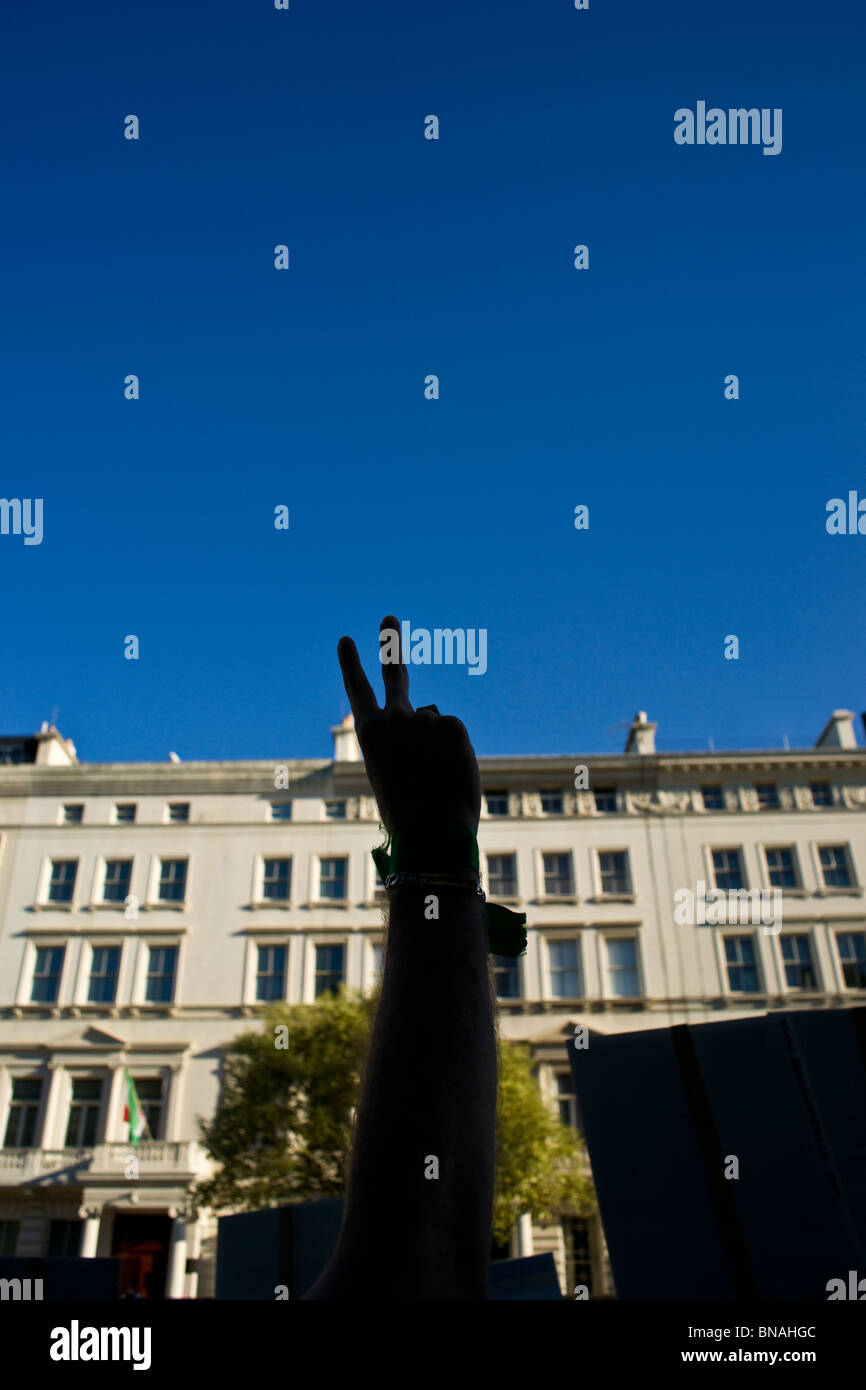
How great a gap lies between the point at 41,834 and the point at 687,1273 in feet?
118

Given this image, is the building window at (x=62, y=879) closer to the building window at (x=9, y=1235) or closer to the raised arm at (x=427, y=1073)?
the building window at (x=9, y=1235)

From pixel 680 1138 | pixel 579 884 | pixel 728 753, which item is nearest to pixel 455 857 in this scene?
pixel 680 1138

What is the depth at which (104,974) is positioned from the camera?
32.8 meters

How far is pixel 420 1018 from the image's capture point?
4.19ft

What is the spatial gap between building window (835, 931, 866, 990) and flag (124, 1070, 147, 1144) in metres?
23.6

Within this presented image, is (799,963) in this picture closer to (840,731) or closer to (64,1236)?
(840,731)

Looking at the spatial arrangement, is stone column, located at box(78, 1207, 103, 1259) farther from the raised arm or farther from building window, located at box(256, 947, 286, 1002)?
the raised arm

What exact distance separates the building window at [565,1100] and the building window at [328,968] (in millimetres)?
8148

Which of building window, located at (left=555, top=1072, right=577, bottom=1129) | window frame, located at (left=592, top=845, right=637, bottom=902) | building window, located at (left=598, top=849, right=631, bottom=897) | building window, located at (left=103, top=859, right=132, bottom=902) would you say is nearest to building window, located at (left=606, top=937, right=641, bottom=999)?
window frame, located at (left=592, top=845, right=637, bottom=902)

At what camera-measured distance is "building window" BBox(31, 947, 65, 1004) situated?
32.6 m

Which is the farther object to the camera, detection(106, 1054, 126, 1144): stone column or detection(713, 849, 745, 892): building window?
detection(713, 849, 745, 892): building window

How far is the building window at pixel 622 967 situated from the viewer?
106 feet

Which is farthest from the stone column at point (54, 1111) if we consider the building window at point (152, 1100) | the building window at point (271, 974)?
the building window at point (271, 974)
